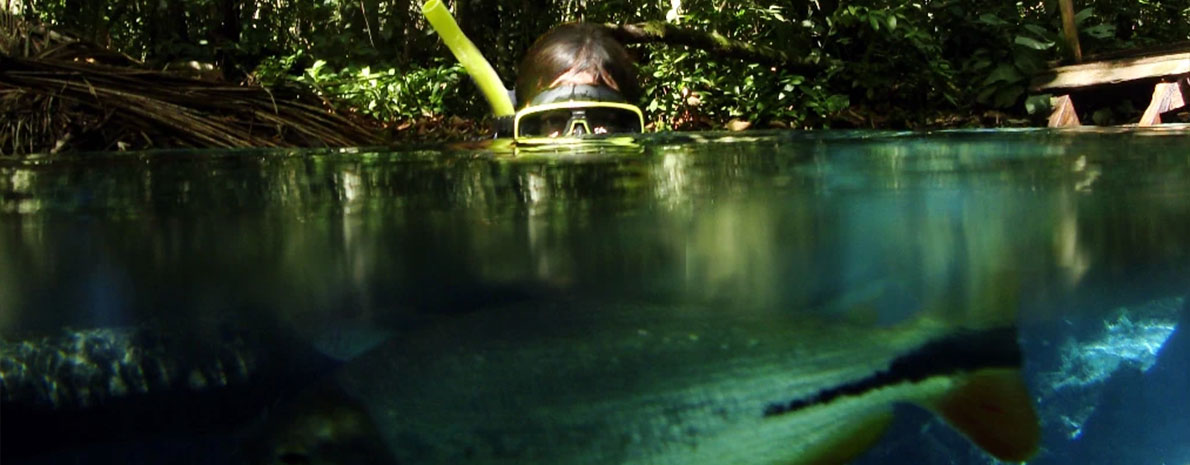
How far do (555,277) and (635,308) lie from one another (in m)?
0.46

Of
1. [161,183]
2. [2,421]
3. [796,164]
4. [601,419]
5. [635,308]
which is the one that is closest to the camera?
[2,421]

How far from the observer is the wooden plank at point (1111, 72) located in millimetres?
9227

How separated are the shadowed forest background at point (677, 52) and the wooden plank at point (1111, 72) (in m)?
0.21

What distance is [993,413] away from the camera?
3.77 metres

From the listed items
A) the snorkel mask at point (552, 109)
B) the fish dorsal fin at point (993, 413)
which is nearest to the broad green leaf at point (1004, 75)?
the snorkel mask at point (552, 109)

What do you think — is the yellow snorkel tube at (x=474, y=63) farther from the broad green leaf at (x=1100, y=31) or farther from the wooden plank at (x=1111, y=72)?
the broad green leaf at (x=1100, y=31)

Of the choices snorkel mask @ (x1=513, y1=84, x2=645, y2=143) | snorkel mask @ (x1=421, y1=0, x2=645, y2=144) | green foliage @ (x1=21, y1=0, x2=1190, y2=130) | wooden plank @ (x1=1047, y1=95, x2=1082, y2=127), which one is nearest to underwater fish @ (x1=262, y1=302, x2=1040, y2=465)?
snorkel mask @ (x1=421, y1=0, x2=645, y2=144)

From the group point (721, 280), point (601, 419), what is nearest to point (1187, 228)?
point (721, 280)

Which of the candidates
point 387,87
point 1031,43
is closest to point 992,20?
point 1031,43

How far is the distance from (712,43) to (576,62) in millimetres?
2986

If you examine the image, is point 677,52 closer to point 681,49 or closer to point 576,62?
point 681,49

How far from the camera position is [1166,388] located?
14.9 ft

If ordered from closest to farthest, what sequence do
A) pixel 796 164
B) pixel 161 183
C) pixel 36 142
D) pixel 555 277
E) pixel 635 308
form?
pixel 635 308 < pixel 555 277 < pixel 161 183 < pixel 796 164 < pixel 36 142

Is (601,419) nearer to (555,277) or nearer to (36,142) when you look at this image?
(555,277)
